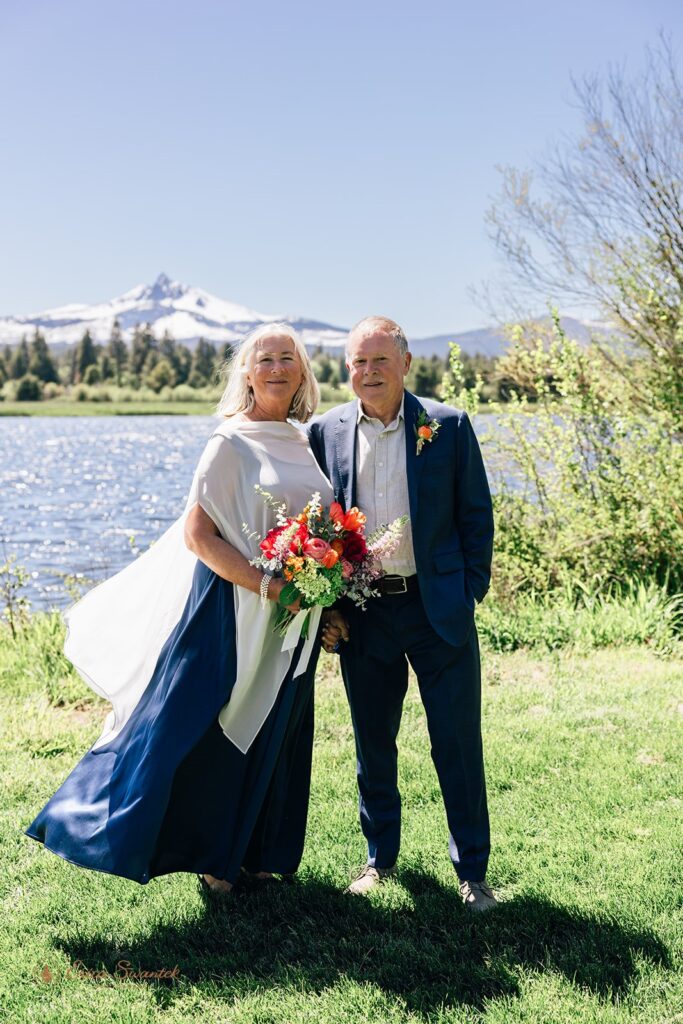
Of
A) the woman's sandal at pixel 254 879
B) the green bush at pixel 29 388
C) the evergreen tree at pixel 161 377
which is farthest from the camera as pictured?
the green bush at pixel 29 388

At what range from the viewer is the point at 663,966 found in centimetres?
317

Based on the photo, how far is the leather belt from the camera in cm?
360

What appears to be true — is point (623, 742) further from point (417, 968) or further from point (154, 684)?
point (154, 684)

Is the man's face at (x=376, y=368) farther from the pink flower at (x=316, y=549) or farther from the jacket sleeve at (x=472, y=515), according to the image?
the pink flower at (x=316, y=549)

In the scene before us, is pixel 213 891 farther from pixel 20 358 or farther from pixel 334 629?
pixel 20 358

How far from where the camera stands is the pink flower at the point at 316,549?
3.27m

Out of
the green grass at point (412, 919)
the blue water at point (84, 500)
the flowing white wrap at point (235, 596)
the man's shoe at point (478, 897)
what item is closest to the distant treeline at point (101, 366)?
the blue water at point (84, 500)

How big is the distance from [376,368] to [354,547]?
674 millimetres

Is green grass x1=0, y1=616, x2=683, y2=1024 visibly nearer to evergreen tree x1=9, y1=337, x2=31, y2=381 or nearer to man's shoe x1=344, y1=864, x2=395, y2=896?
man's shoe x1=344, y1=864, x2=395, y2=896

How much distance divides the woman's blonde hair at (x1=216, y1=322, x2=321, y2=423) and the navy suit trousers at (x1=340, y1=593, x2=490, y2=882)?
84cm

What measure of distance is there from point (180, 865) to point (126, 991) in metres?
0.51

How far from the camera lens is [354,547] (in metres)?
3.41

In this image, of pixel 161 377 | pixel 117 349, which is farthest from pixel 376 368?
pixel 117 349

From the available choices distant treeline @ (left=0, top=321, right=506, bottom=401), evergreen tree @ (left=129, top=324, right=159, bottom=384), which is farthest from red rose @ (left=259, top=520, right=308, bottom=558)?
evergreen tree @ (left=129, top=324, right=159, bottom=384)
